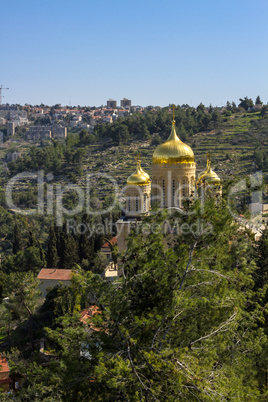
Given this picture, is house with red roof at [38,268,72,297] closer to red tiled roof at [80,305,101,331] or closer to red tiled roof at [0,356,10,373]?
red tiled roof at [0,356,10,373]

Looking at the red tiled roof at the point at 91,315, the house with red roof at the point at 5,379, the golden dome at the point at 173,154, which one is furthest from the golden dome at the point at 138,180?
the house with red roof at the point at 5,379

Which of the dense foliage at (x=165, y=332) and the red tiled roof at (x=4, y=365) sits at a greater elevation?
the dense foliage at (x=165, y=332)

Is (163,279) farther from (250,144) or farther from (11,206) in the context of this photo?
(250,144)

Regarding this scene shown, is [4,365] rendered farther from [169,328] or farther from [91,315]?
[169,328]

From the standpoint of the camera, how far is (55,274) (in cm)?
2755

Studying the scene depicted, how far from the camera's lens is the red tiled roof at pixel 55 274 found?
27.0 metres

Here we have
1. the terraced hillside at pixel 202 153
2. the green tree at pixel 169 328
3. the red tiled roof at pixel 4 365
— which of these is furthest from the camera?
the terraced hillside at pixel 202 153

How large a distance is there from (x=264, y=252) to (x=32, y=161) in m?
54.2

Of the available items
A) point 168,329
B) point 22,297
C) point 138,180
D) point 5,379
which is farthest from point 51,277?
point 168,329

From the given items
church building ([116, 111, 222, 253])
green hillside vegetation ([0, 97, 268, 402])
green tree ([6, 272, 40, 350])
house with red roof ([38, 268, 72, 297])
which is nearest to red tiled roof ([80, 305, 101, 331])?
green hillside vegetation ([0, 97, 268, 402])

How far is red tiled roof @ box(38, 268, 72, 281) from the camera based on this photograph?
27.0 metres

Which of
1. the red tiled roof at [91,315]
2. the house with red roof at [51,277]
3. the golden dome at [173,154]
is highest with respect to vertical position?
the golden dome at [173,154]

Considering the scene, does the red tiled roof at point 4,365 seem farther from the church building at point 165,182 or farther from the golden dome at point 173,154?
the golden dome at point 173,154

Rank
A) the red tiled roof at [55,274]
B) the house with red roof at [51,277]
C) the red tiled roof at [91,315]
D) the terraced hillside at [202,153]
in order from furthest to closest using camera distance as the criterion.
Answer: the terraced hillside at [202,153]
the red tiled roof at [55,274]
the house with red roof at [51,277]
the red tiled roof at [91,315]
